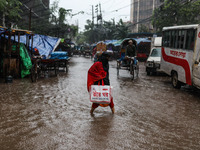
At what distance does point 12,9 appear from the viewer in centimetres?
1830

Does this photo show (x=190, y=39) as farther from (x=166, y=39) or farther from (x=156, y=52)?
(x=156, y=52)

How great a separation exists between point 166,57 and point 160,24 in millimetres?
24838

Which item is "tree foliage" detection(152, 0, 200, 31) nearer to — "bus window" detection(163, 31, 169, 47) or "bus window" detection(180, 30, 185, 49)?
"bus window" detection(163, 31, 169, 47)

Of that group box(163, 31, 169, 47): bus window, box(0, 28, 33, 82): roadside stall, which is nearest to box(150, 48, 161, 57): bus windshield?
box(163, 31, 169, 47): bus window

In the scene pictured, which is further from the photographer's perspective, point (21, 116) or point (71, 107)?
point (71, 107)

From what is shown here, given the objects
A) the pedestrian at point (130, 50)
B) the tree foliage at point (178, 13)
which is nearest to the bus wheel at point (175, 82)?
the pedestrian at point (130, 50)

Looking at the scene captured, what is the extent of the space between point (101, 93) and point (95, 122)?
695mm

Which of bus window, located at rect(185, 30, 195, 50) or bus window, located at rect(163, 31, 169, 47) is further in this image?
bus window, located at rect(163, 31, 169, 47)

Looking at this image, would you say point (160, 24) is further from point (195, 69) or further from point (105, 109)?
point (105, 109)

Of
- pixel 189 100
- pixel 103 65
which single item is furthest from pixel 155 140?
pixel 189 100

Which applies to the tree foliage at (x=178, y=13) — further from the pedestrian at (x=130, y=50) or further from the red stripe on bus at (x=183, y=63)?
the red stripe on bus at (x=183, y=63)

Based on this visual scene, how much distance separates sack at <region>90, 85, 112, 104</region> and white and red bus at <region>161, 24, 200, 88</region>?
4288 mm

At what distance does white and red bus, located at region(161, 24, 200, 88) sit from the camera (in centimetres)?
897

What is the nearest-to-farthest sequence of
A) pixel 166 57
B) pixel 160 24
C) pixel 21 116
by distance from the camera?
pixel 21 116 < pixel 166 57 < pixel 160 24
